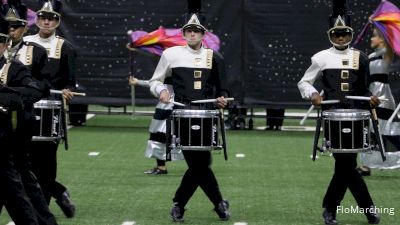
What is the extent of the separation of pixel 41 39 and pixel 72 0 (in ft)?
38.1

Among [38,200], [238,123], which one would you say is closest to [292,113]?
[238,123]

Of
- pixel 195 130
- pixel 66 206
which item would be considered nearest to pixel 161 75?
pixel 195 130

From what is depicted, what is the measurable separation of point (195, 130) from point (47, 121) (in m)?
1.35

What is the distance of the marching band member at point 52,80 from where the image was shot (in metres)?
11.6

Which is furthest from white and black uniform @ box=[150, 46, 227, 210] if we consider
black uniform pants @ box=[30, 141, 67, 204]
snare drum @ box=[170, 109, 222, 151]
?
black uniform pants @ box=[30, 141, 67, 204]

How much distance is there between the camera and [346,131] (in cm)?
1106

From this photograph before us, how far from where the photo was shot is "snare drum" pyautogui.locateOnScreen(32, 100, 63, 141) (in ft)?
37.1

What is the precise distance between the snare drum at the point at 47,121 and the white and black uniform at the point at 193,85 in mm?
944

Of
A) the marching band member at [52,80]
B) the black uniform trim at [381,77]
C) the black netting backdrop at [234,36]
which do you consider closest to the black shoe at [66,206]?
the marching band member at [52,80]

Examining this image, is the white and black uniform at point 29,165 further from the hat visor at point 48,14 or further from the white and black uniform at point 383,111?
the white and black uniform at point 383,111

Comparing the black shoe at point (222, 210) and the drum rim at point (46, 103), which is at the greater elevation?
the drum rim at point (46, 103)

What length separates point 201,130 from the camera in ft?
37.2

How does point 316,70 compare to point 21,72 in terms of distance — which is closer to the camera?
point 21,72

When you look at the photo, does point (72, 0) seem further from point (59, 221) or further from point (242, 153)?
point (59, 221)
